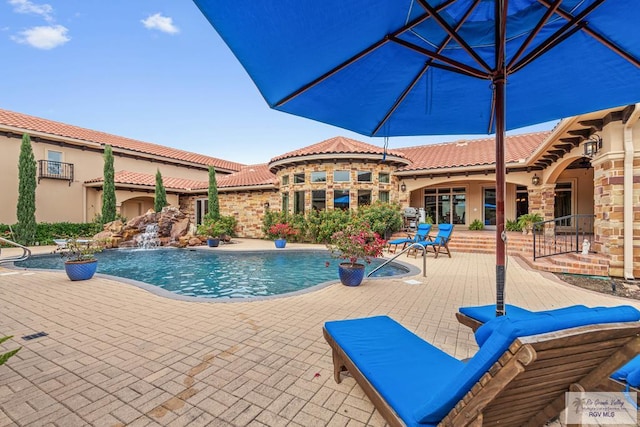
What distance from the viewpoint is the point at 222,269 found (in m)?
8.91

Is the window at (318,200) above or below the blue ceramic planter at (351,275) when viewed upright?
above

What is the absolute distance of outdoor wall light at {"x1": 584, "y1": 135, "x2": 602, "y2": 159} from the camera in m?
7.24

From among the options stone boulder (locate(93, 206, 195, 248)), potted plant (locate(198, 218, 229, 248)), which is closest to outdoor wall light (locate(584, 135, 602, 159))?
potted plant (locate(198, 218, 229, 248))

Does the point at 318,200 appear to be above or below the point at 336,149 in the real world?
below

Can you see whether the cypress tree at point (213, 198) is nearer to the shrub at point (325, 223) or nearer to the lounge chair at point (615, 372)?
the shrub at point (325, 223)

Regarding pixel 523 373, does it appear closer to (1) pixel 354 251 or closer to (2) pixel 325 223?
(1) pixel 354 251

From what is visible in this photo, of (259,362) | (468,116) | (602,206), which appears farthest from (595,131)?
(259,362)

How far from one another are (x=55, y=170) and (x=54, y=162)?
1.48 feet

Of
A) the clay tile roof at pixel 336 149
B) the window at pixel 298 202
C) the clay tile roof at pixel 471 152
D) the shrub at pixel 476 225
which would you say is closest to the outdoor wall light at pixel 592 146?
the clay tile roof at pixel 471 152

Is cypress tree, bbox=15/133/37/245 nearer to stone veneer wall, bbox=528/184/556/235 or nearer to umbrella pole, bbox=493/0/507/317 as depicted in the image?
umbrella pole, bbox=493/0/507/317

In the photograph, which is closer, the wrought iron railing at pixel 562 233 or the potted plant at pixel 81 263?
the potted plant at pixel 81 263

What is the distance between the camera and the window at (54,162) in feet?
53.0

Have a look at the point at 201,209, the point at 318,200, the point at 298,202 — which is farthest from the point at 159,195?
the point at 318,200

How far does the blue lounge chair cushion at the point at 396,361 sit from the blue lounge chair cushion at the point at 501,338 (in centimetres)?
25
